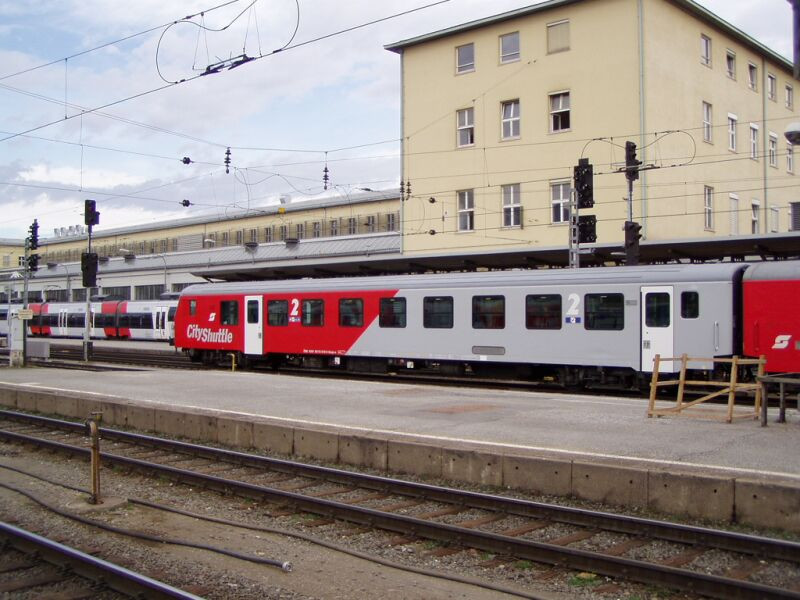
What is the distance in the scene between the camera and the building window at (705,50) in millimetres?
31547

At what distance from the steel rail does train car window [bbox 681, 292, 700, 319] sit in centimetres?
1023

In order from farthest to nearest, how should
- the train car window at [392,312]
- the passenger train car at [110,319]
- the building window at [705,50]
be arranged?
the passenger train car at [110,319]
the building window at [705,50]
the train car window at [392,312]

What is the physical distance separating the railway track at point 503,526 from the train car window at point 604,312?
395 inches

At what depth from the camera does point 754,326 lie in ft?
54.9

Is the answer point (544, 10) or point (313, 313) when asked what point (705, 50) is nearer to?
point (544, 10)

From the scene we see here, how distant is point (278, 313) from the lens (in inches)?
980

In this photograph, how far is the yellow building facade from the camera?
28.2m

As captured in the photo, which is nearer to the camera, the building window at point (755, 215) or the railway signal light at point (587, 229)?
the railway signal light at point (587, 229)

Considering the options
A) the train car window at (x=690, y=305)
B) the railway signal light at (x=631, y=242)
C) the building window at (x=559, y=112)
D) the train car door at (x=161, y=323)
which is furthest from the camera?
the train car door at (x=161, y=323)

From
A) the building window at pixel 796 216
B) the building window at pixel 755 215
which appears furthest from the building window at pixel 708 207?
the building window at pixel 755 215

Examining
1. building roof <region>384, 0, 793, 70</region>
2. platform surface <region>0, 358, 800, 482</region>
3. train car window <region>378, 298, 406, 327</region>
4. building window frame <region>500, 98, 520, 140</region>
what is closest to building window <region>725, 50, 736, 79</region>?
building roof <region>384, 0, 793, 70</region>

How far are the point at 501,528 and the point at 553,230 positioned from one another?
23.1 meters

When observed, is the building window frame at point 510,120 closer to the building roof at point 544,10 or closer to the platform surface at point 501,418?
the building roof at point 544,10

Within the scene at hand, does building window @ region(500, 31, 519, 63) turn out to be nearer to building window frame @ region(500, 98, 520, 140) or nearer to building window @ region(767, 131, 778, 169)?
building window frame @ region(500, 98, 520, 140)
